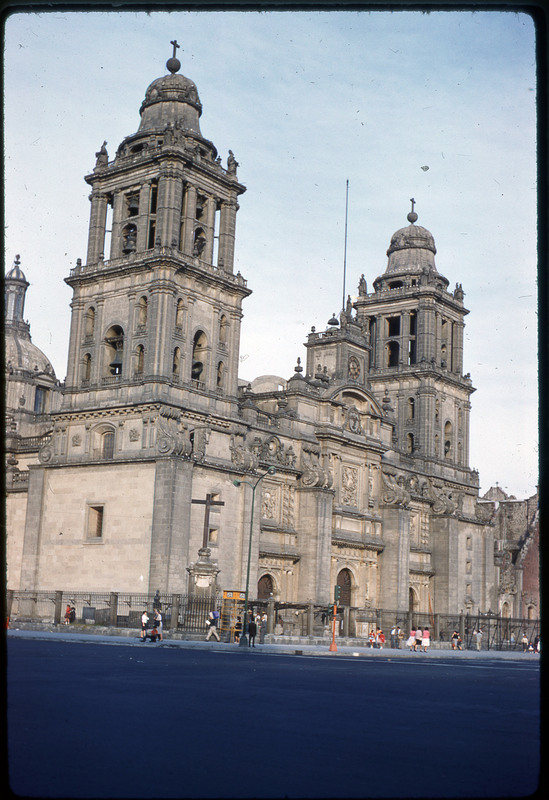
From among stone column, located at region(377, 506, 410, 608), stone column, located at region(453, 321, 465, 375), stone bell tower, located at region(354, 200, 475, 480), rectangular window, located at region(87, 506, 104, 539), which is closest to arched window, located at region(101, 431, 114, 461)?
rectangular window, located at region(87, 506, 104, 539)

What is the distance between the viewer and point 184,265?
48.3 m

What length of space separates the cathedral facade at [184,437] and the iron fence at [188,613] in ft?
3.38

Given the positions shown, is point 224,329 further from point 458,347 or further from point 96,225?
point 458,347

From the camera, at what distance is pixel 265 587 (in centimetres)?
5319

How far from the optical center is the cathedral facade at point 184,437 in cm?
4591

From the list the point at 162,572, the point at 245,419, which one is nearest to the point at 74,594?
the point at 162,572

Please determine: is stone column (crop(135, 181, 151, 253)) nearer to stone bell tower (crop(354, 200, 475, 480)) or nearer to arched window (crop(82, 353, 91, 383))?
arched window (crop(82, 353, 91, 383))

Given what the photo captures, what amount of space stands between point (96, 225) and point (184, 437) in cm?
1418

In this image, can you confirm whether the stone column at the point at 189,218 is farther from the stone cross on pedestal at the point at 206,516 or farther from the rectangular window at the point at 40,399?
the rectangular window at the point at 40,399

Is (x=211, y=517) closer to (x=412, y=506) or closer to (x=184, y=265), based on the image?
(x=184, y=265)

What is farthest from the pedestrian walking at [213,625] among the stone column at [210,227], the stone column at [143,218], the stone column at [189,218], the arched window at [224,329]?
the stone column at [210,227]

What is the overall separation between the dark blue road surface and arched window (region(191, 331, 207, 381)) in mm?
31136

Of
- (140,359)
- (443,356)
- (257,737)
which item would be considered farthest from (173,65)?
(257,737)

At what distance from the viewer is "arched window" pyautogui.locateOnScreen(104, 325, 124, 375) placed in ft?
164
